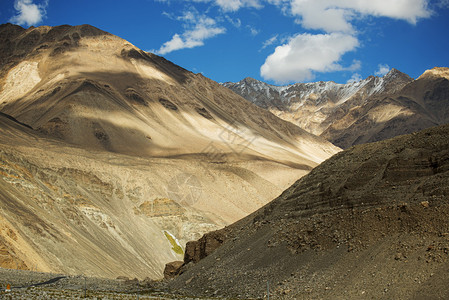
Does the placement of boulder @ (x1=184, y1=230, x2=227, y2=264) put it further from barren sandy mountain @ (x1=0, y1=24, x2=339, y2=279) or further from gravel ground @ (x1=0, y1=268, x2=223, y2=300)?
barren sandy mountain @ (x1=0, y1=24, x2=339, y2=279)

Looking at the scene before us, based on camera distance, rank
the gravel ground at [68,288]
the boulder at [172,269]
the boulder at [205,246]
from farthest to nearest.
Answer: the boulder at [172,269] → the boulder at [205,246] → the gravel ground at [68,288]

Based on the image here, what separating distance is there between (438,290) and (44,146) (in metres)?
87.1

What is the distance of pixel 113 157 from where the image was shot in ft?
321

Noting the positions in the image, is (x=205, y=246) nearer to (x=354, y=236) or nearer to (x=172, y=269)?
(x=172, y=269)

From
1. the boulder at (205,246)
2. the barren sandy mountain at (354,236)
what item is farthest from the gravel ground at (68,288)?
the boulder at (205,246)

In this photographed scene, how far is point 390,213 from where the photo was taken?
23.5 m

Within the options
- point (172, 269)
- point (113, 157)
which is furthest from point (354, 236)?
point (113, 157)

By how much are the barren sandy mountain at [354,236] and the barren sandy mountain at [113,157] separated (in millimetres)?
17461

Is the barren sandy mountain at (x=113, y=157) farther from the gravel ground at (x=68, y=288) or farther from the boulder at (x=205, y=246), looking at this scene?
the boulder at (x=205, y=246)

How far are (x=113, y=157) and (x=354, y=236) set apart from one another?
77768 millimetres

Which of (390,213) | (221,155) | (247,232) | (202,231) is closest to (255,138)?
(221,155)

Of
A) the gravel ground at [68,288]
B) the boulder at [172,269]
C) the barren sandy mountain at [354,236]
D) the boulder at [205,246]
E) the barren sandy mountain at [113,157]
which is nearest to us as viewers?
the barren sandy mountain at [354,236]

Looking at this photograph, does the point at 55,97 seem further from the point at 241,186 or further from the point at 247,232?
the point at 247,232

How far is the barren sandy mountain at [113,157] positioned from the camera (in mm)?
53969
